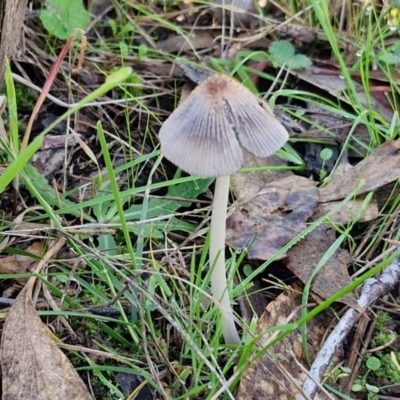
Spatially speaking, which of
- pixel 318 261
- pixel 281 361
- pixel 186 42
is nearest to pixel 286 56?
pixel 186 42

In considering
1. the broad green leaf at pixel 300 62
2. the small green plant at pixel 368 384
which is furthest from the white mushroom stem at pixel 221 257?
the broad green leaf at pixel 300 62

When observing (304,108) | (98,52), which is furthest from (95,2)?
(304,108)

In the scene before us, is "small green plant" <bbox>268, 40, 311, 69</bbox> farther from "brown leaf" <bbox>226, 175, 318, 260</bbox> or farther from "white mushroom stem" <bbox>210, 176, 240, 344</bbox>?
"white mushroom stem" <bbox>210, 176, 240, 344</bbox>

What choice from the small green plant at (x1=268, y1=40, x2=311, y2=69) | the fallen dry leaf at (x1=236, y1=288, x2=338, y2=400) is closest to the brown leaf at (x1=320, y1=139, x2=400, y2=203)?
the fallen dry leaf at (x1=236, y1=288, x2=338, y2=400)

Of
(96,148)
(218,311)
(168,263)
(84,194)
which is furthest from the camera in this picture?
(96,148)

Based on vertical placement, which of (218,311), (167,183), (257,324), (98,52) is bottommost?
(257,324)

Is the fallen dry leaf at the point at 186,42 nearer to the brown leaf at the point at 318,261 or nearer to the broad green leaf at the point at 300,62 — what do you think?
the broad green leaf at the point at 300,62

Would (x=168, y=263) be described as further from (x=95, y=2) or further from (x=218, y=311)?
(x=95, y=2)
